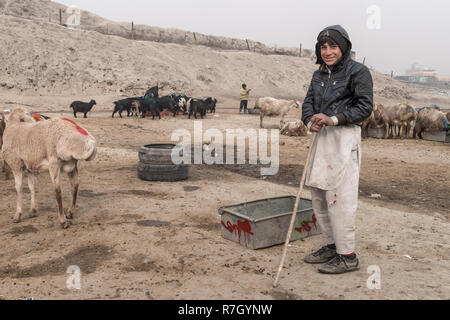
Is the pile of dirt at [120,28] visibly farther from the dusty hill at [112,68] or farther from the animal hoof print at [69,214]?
the animal hoof print at [69,214]

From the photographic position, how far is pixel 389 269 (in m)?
4.14

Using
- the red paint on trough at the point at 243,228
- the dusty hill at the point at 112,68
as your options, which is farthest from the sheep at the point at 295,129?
the dusty hill at the point at 112,68

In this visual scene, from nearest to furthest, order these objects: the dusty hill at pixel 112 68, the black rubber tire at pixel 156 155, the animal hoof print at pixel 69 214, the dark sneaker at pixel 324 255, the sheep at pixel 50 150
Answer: the dark sneaker at pixel 324 255, the sheep at pixel 50 150, the animal hoof print at pixel 69 214, the black rubber tire at pixel 156 155, the dusty hill at pixel 112 68

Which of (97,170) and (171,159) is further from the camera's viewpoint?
(97,170)

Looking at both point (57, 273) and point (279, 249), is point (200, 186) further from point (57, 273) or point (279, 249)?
point (57, 273)

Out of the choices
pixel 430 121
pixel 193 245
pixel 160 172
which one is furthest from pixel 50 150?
pixel 430 121

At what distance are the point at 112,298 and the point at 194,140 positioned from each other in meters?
10.1

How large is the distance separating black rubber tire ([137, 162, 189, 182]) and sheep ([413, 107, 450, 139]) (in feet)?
38.6

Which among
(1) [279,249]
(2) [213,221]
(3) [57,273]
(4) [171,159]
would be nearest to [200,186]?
(4) [171,159]
